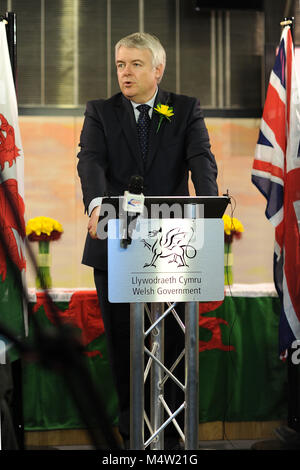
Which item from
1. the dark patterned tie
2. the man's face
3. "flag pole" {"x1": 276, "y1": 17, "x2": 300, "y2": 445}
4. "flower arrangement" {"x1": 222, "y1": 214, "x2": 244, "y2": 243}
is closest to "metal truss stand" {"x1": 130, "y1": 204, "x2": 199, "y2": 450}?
the dark patterned tie

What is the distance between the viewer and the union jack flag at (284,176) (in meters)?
3.04

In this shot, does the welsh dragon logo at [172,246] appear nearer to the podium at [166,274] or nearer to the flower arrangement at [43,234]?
the podium at [166,274]

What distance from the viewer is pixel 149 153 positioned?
2.51 metres

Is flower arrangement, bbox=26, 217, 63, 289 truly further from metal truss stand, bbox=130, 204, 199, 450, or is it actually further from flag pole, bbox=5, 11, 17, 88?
metal truss stand, bbox=130, 204, 199, 450

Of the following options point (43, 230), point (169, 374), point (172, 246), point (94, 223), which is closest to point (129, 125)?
point (94, 223)

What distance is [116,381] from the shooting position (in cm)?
254

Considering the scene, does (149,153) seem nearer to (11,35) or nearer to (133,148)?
(133,148)

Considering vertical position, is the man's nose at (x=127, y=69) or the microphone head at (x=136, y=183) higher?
the man's nose at (x=127, y=69)

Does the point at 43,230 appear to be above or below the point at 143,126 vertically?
below

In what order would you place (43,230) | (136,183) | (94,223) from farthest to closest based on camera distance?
1. (43,230)
2. (94,223)
3. (136,183)

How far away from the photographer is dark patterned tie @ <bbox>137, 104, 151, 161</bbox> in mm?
2557

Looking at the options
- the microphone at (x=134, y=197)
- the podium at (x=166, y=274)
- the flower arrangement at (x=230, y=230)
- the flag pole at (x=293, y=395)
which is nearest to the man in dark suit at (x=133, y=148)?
the podium at (x=166, y=274)

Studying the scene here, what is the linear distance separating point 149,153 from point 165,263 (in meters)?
0.72
